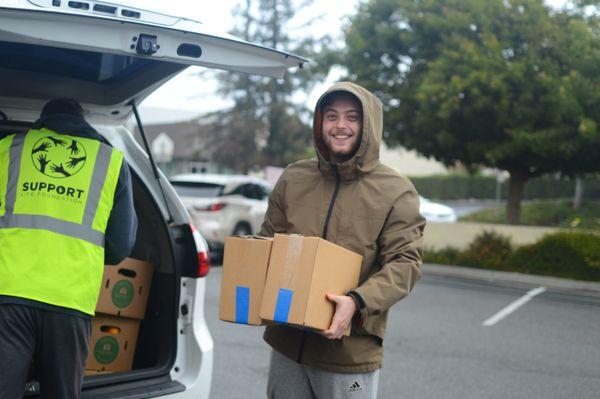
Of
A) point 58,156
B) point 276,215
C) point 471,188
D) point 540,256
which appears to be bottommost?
point 276,215

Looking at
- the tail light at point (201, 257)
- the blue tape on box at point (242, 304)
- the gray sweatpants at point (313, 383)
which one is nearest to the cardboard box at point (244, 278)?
the blue tape on box at point (242, 304)

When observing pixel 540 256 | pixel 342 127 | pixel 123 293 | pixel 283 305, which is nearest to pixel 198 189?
pixel 540 256

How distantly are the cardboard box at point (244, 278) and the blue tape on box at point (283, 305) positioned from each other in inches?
4.4

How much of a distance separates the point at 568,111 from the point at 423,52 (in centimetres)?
304

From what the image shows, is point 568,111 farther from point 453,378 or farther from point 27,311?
point 27,311

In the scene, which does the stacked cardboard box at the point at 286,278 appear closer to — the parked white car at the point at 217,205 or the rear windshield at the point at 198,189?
the parked white car at the point at 217,205

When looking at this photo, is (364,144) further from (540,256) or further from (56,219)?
(540,256)

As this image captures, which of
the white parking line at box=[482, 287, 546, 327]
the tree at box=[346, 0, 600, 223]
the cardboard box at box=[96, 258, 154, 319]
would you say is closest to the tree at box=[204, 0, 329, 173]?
the tree at box=[346, 0, 600, 223]

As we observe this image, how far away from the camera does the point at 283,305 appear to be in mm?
2746

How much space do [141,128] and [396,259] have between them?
1.66 m

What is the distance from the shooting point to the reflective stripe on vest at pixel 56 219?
9.64 ft

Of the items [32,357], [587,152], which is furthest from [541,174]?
[32,357]

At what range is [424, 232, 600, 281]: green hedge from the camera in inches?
484

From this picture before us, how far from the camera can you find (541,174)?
14.2 m
